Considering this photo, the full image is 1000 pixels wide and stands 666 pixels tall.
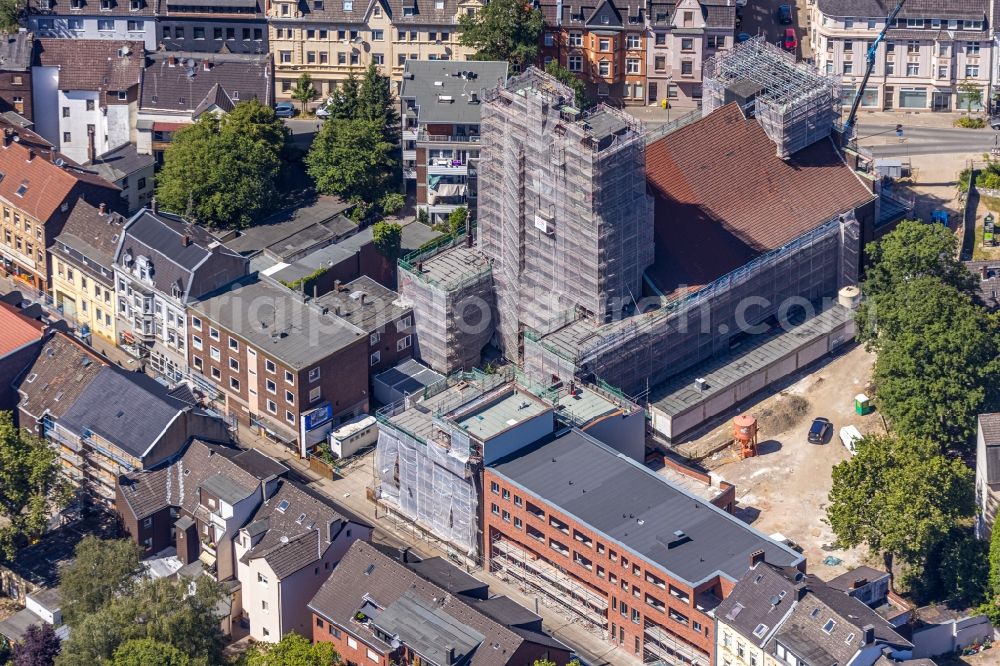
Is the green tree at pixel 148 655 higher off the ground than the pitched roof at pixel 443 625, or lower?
lower

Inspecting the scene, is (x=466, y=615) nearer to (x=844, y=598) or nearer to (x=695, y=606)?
(x=695, y=606)

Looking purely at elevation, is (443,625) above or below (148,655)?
above

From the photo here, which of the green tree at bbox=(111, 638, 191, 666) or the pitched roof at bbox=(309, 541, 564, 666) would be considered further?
the green tree at bbox=(111, 638, 191, 666)

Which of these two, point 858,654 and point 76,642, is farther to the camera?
point 76,642

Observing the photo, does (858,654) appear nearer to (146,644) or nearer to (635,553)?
(635,553)

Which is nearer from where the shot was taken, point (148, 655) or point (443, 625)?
point (148, 655)

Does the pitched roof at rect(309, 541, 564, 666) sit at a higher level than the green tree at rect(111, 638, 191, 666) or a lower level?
higher

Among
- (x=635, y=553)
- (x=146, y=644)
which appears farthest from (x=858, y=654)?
(x=146, y=644)
